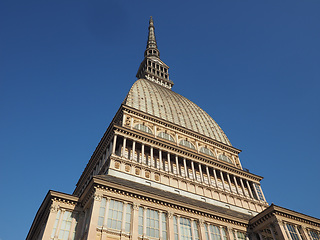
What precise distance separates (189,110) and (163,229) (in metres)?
41.0

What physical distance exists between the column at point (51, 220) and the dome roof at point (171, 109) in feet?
90.7

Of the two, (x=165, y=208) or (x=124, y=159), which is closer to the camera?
(x=165, y=208)

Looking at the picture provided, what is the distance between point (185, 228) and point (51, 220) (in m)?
14.8

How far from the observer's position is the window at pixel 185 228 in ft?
97.6

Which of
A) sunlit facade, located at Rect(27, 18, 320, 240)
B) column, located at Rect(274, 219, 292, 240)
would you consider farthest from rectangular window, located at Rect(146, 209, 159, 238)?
column, located at Rect(274, 219, 292, 240)

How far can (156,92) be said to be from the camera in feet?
218

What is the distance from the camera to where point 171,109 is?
61.1m

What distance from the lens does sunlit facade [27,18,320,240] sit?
28141 mm

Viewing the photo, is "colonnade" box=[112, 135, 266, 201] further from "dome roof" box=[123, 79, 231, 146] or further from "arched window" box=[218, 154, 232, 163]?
"dome roof" box=[123, 79, 231, 146]

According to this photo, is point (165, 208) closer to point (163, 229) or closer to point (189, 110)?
point (163, 229)

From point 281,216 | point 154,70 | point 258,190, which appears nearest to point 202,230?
point 281,216

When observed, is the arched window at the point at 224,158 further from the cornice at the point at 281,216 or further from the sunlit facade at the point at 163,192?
the cornice at the point at 281,216

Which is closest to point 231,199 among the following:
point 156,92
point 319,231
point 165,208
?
point 319,231

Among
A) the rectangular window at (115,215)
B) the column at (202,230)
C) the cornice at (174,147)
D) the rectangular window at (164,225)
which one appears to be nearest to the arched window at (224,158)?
the cornice at (174,147)
